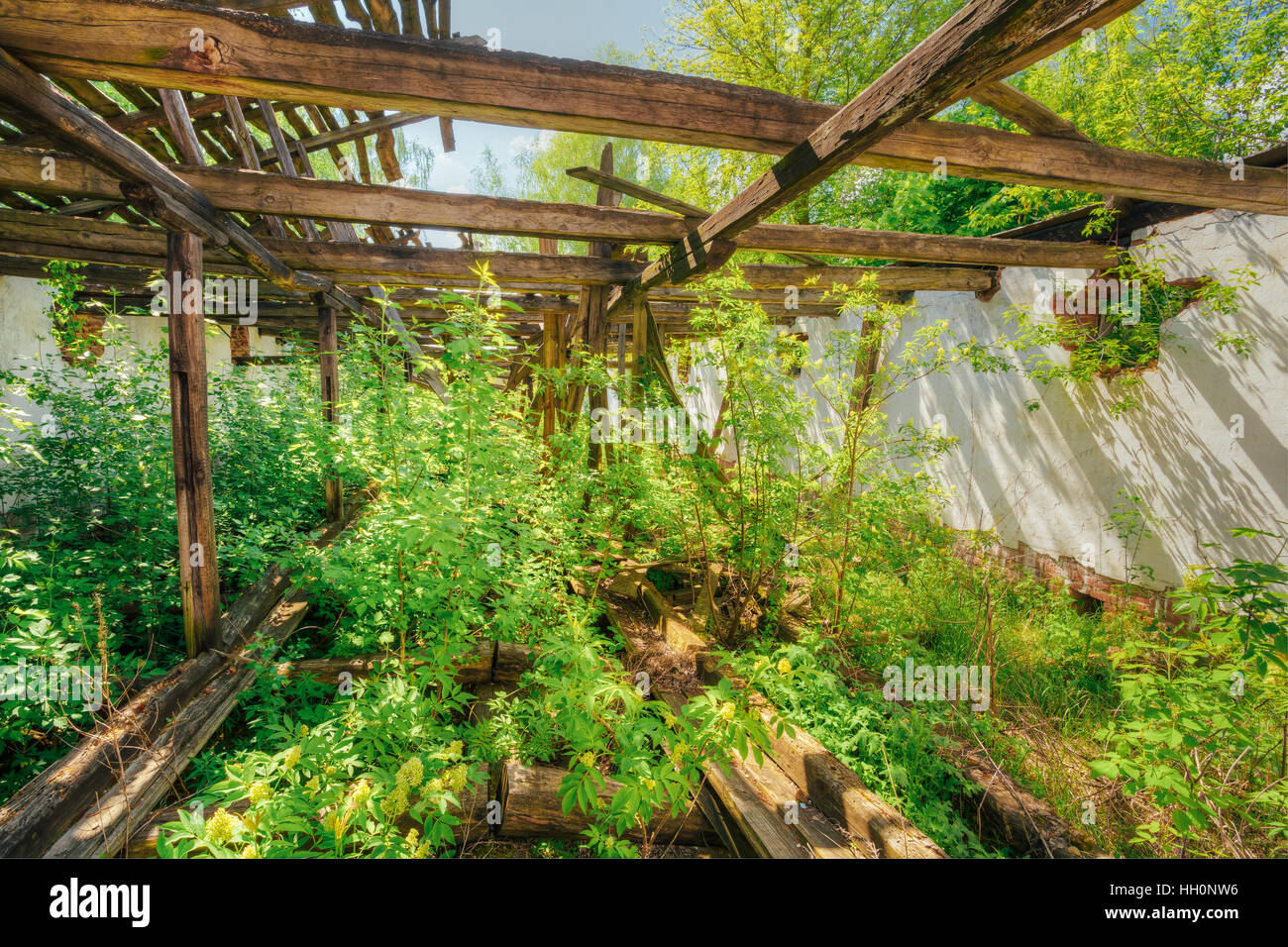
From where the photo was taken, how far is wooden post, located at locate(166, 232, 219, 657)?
10.9 feet

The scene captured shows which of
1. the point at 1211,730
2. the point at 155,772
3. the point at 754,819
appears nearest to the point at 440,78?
the point at 155,772

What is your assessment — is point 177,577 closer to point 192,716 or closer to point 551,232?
point 192,716

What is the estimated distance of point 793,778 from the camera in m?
3.18

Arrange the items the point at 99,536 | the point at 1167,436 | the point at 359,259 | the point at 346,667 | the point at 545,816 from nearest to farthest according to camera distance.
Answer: the point at 545,816 → the point at 346,667 → the point at 99,536 → the point at 1167,436 → the point at 359,259

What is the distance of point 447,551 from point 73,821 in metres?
2.21

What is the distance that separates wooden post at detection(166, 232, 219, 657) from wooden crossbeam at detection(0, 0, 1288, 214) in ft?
3.89

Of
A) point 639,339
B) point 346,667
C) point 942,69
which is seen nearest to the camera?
point 942,69

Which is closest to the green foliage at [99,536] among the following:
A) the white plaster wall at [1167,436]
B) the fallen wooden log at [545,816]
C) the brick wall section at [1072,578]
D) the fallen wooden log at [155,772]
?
the fallen wooden log at [155,772]

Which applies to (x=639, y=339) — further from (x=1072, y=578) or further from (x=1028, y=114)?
(x=1072, y=578)

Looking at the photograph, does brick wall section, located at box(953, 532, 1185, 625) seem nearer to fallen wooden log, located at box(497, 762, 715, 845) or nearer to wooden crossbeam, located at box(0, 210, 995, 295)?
wooden crossbeam, located at box(0, 210, 995, 295)

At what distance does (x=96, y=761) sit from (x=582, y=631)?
98.7 inches

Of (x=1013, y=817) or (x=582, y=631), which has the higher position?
(x=582, y=631)

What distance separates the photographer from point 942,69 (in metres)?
1.89
